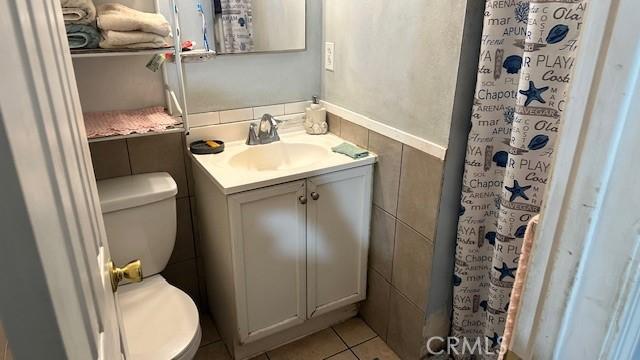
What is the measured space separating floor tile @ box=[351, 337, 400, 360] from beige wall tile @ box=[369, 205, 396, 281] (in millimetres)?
341

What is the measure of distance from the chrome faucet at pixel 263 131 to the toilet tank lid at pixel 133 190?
40cm

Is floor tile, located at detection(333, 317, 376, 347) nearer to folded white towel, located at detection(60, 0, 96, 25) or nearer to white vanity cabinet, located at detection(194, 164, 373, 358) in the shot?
white vanity cabinet, located at detection(194, 164, 373, 358)

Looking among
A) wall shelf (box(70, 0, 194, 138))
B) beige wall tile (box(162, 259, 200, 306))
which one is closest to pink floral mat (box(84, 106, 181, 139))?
wall shelf (box(70, 0, 194, 138))

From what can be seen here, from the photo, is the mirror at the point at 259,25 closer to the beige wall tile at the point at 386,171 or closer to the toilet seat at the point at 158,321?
the beige wall tile at the point at 386,171

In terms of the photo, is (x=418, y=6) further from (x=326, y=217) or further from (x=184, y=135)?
(x=184, y=135)

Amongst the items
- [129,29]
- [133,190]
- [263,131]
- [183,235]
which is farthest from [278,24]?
[183,235]

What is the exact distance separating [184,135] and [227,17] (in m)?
0.53

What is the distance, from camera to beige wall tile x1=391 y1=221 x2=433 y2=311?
1698 mm

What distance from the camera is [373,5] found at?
172 cm

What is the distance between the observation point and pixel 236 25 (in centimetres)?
188

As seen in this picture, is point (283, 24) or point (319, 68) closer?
point (283, 24)

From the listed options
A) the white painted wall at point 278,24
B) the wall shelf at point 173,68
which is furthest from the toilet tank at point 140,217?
the white painted wall at point 278,24

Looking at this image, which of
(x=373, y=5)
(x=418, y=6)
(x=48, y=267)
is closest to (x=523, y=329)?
(x=48, y=267)

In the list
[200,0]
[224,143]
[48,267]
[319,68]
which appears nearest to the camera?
[48,267]
